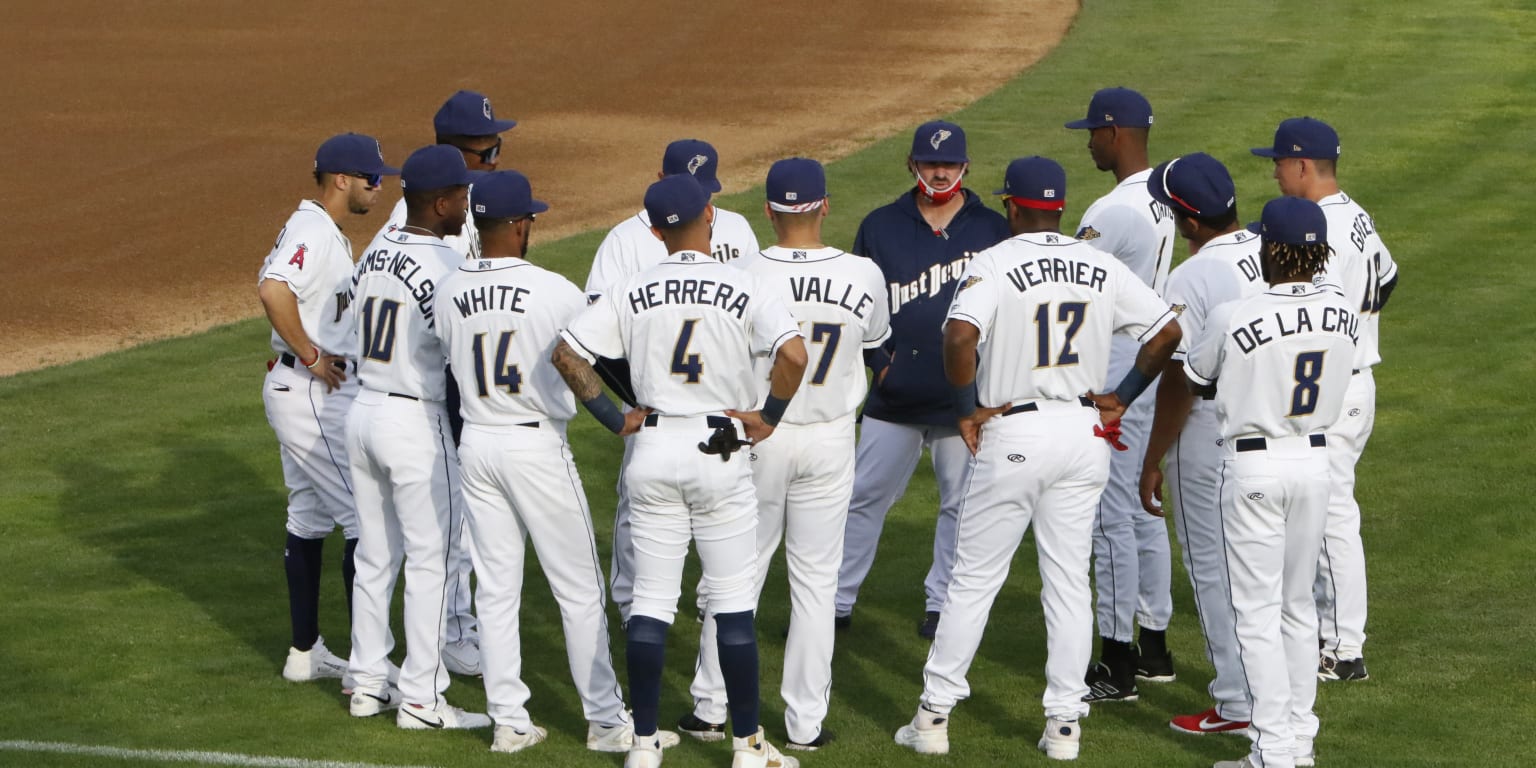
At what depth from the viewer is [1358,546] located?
23.4 feet

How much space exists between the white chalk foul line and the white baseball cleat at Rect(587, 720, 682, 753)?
667 millimetres

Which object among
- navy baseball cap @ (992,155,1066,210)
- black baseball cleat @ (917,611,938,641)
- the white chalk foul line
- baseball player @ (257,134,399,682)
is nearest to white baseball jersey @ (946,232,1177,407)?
navy baseball cap @ (992,155,1066,210)

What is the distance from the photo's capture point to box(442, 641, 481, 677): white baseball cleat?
755 centimetres

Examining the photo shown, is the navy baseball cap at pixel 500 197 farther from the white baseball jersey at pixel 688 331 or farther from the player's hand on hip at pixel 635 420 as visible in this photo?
the player's hand on hip at pixel 635 420

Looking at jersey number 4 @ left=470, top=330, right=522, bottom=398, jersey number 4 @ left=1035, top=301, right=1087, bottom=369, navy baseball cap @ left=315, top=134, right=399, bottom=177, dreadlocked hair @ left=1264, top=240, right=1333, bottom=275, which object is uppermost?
navy baseball cap @ left=315, top=134, right=399, bottom=177

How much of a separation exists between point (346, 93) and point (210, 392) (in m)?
11.3

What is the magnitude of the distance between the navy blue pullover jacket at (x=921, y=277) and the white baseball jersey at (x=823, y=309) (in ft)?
3.08

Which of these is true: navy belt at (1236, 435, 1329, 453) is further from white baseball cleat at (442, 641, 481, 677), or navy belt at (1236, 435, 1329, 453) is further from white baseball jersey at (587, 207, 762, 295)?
white baseball cleat at (442, 641, 481, 677)

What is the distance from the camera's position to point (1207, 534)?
6.64m

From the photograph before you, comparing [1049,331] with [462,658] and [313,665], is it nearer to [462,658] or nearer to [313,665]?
[462,658]

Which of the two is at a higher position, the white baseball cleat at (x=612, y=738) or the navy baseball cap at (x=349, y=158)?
the navy baseball cap at (x=349, y=158)

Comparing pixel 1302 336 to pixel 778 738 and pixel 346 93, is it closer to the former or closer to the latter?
pixel 778 738

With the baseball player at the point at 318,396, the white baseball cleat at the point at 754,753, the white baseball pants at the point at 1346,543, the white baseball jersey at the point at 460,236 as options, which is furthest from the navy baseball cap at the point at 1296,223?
the baseball player at the point at 318,396

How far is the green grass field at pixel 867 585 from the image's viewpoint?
661 centimetres
